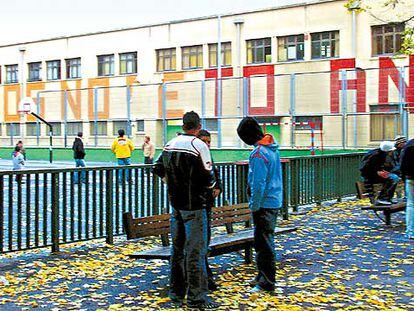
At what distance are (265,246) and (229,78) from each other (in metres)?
27.4

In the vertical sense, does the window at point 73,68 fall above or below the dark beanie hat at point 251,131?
above

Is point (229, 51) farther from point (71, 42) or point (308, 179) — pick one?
point (308, 179)

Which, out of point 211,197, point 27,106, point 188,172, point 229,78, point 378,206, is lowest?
point 378,206

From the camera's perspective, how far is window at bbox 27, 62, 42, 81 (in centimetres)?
5709

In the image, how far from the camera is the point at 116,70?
5184 cm

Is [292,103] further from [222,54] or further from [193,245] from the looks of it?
[193,245]

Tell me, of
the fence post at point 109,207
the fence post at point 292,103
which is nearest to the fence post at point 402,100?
the fence post at point 292,103

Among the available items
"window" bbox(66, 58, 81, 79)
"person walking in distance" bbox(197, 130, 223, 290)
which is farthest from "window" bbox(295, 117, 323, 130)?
"window" bbox(66, 58, 81, 79)

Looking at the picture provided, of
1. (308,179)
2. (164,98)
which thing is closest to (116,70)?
(164,98)

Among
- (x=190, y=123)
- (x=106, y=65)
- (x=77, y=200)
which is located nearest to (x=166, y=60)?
(x=106, y=65)

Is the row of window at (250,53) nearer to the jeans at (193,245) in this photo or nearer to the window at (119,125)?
the window at (119,125)

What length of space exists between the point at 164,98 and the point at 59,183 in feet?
90.3

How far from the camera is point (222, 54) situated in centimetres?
4606

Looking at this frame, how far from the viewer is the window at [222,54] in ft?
150
